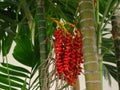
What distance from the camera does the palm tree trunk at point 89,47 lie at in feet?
1.81

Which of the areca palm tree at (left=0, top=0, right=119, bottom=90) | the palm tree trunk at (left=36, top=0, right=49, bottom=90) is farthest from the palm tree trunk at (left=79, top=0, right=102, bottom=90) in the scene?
the palm tree trunk at (left=36, top=0, right=49, bottom=90)

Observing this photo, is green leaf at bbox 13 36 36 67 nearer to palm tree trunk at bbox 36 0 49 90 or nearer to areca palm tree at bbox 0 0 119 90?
areca palm tree at bbox 0 0 119 90

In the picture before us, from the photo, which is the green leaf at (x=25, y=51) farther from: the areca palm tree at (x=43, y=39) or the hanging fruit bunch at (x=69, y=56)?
the hanging fruit bunch at (x=69, y=56)

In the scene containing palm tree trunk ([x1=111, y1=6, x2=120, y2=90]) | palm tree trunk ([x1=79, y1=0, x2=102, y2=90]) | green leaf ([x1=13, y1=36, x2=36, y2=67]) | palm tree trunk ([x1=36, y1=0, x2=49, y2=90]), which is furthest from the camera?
green leaf ([x1=13, y1=36, x2=36, y2=67])

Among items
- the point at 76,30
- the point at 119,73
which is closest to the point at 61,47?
the point at 76,30

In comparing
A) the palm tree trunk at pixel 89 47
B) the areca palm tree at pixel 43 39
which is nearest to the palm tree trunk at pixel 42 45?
the areca palm tree at pixel 43 39

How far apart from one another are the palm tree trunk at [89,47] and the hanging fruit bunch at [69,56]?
3cm

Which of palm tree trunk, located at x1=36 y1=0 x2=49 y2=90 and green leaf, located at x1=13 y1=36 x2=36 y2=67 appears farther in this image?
green leaf, located at x1=13 y1=36 x2=36 y2=67

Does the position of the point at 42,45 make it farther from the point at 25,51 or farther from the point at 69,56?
the point at 25,51

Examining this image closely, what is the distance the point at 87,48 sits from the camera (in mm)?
567

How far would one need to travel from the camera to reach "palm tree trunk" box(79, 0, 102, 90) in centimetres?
55

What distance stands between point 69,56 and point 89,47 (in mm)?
47

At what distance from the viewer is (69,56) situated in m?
0.59

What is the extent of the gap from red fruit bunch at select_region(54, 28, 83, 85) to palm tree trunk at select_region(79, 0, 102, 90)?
0.03 metres
